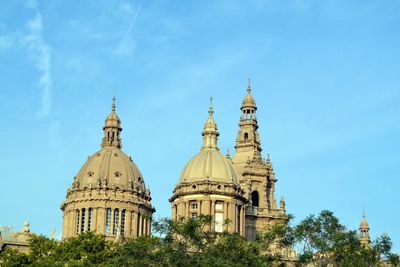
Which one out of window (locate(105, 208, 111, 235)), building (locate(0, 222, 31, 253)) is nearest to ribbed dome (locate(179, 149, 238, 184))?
window (locate(105, 208, 111, 235))

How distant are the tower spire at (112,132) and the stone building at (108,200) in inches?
98.7

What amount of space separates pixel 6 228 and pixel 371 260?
58.3 metres

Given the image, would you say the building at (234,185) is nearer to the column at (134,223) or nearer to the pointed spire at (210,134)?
the pointed spire at (210,134)

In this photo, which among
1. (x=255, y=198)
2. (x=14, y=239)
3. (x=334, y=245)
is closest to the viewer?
(x=334, y=245)

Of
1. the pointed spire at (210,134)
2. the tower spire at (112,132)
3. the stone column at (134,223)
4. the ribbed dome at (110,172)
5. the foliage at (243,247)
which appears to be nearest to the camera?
the foliage at (243,247)

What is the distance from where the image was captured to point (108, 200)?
561ft

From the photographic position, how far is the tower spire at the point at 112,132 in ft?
594

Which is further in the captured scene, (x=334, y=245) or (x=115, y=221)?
(x=115, y=221)

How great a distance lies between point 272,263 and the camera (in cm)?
12125

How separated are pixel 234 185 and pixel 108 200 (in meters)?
22.3

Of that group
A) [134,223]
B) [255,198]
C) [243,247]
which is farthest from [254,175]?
[243,247]

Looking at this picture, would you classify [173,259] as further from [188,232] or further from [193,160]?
[193,160]

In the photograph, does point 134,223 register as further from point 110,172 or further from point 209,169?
point 209,169

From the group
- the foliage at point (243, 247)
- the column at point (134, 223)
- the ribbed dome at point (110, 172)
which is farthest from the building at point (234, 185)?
the foliage at point (243, 247)
